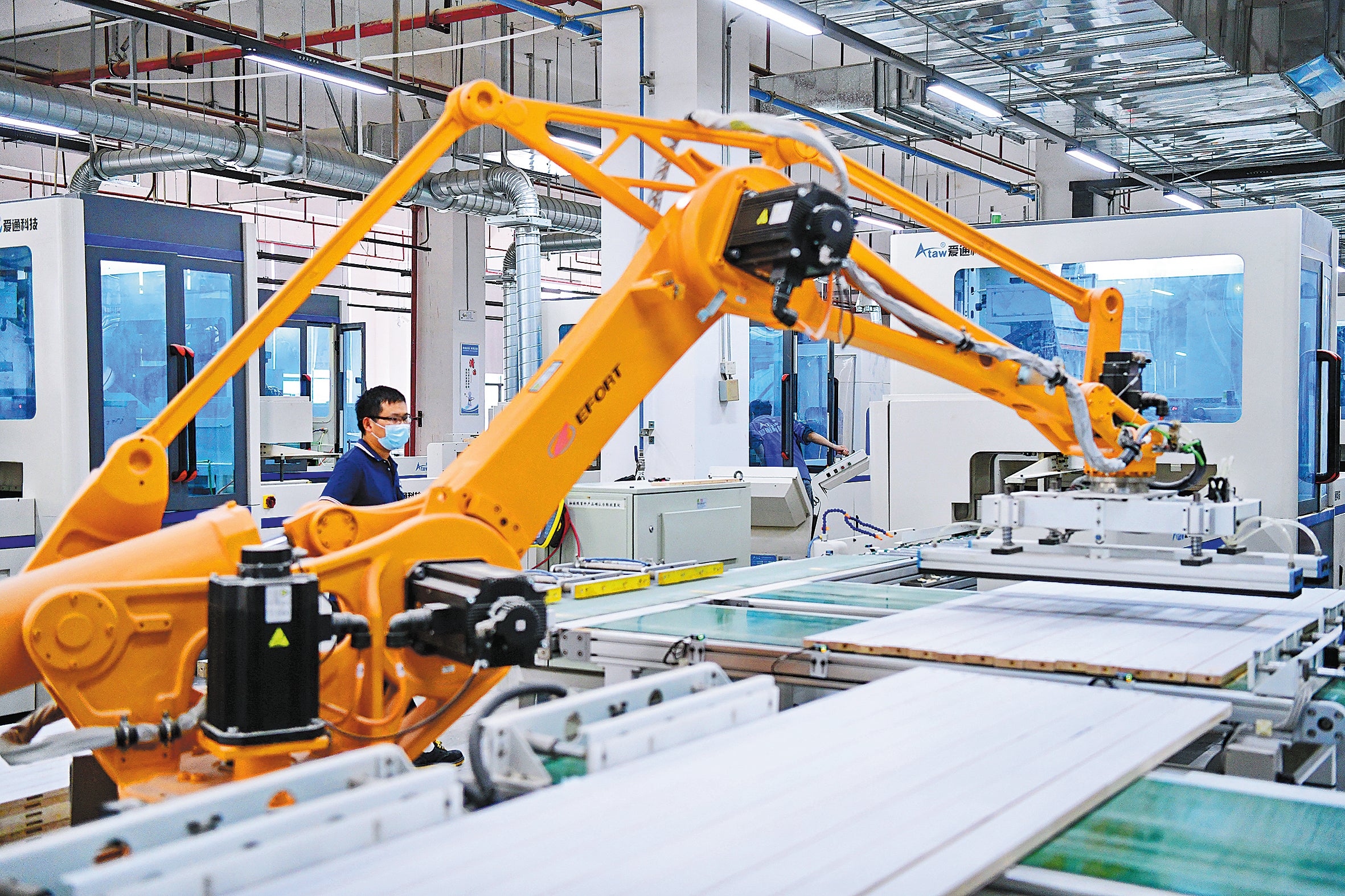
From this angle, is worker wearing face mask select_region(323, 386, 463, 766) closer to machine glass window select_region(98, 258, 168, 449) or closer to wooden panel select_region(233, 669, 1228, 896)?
machine glass window select_region(98, 258, 168, 449)

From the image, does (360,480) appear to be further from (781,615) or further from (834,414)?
(834,414)

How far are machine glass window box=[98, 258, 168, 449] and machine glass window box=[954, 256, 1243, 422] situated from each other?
13.3ft

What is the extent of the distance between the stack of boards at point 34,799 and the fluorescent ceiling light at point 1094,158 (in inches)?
354

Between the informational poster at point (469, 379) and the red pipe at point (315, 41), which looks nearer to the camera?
the red pipe at point (315, 41)

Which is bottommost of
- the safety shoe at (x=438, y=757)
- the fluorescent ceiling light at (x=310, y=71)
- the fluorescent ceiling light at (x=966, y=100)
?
the safety shoe at (x=438, y=757)

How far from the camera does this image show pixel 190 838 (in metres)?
1.55

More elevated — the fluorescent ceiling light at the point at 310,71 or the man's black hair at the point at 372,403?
the fluorescent ceiling light at the point at 310,71

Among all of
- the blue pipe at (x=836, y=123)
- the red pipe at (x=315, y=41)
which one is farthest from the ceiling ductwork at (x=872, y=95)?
the red pipe at (x=315, y=41)

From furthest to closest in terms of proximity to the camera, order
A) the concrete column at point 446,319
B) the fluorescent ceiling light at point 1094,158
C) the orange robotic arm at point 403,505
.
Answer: the concrete column at point 446,319, the fluorescent ceiling light at point 1094,158, the orange robotic arm at point 403,505

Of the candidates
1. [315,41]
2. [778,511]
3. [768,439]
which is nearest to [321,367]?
[315,41]

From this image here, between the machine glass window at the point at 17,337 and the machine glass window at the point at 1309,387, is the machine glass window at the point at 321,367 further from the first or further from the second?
the machine glass window at the point at 1309,387

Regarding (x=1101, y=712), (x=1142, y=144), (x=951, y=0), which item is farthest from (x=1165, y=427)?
(x=1142, y=144)

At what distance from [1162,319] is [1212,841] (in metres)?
4.46

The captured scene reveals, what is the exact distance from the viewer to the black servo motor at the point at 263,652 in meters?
2.21
